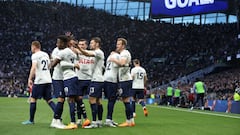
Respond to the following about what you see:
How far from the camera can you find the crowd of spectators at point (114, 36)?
54844 millimetres

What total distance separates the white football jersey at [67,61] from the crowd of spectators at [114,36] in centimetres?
4099

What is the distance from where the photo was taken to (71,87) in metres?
10.5

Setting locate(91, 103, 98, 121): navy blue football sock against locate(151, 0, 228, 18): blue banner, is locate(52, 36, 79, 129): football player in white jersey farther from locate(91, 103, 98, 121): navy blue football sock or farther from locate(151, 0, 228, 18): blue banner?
locate(151, 0, 228, 18): blue banner

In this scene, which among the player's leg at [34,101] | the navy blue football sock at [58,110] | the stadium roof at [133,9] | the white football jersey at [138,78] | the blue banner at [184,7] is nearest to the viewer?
the navy blue football sock at [58,110]

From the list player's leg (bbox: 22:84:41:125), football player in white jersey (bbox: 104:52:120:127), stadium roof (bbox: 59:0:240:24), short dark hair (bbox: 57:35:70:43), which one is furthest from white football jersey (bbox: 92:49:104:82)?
stadium roof (bbox: 59:0:240:24)

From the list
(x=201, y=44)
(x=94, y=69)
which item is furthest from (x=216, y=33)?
(x=94, y=69)

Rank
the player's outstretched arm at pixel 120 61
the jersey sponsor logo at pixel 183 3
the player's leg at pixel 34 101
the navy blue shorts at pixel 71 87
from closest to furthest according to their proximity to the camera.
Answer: the navy blue shorts at pixel 71 87 < the player's outstretched arm at pixel 120 61 < the player's leg at pixel 34 101 < the jersey sponsor logo at pixel 183 3

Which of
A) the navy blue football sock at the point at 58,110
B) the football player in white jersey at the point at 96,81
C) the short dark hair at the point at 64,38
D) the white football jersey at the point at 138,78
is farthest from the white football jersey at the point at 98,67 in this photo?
the white football jersey at the point at 138,78

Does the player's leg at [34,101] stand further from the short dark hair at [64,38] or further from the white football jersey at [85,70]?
the short dark hair at [64,38]

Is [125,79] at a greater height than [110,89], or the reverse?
[125,79]

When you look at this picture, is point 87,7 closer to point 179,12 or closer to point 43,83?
point 179,12

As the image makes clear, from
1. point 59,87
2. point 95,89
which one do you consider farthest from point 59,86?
→ point 95,89

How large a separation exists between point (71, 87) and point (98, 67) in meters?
1.24

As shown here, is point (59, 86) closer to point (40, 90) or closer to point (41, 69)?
point (40, 90)
